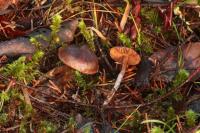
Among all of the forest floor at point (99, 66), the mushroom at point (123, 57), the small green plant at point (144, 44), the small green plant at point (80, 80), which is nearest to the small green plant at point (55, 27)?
the forest floor at point (99, 66)

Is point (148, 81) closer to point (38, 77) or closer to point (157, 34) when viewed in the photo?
point (157, 34)

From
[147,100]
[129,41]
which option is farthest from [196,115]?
[129,41]

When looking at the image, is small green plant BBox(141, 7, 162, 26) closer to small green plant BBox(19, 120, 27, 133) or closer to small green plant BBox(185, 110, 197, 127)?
small green plant BBox(185, 110, 197, 127)

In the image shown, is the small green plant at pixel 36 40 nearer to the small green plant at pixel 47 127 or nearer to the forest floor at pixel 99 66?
the forest floor at pixel 99 66

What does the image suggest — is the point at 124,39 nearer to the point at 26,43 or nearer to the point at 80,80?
the point at 80,80

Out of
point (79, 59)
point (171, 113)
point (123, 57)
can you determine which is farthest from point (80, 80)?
point (171, 113)
